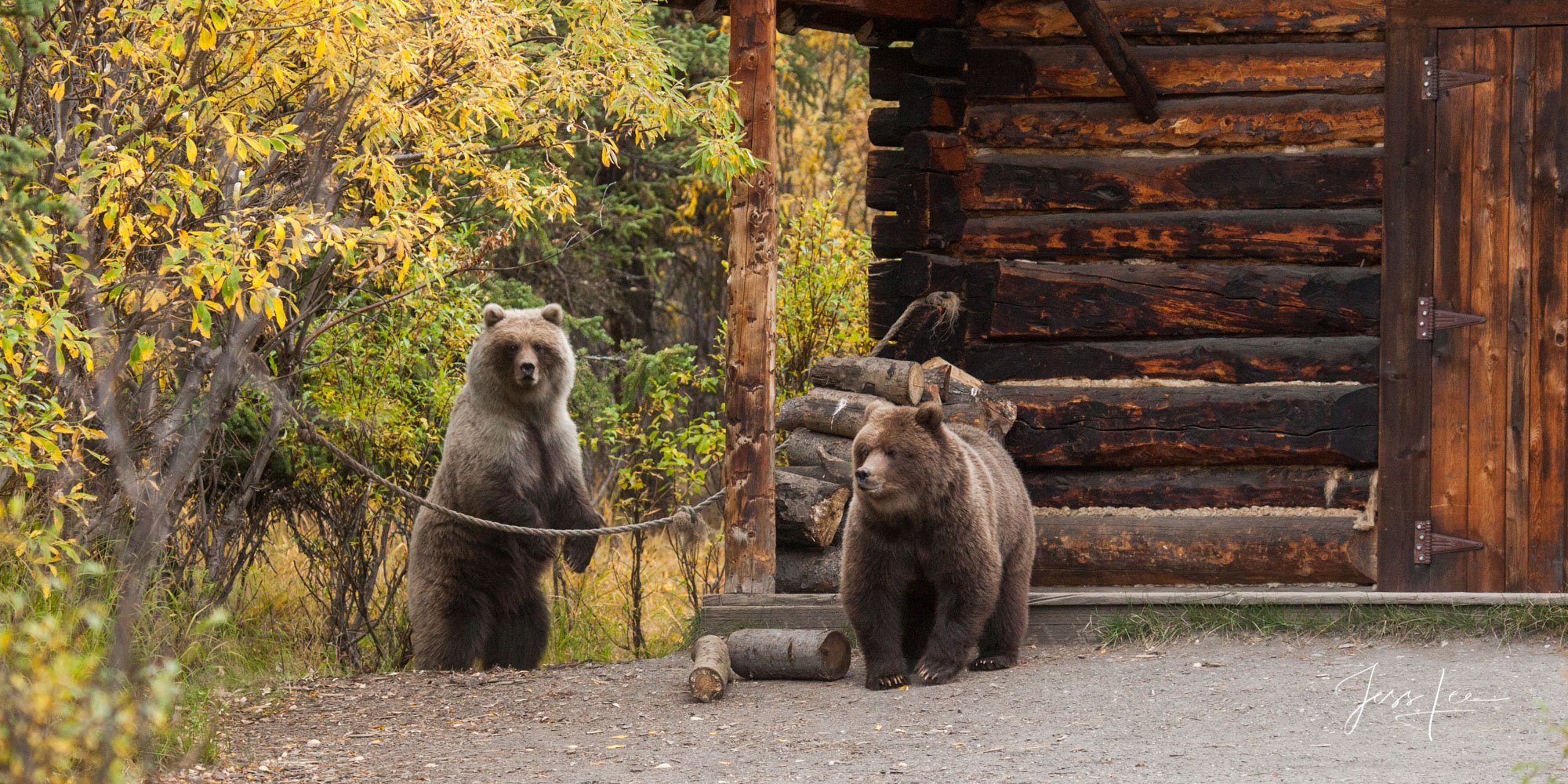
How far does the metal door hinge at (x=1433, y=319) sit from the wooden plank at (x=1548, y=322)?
0.96 ft

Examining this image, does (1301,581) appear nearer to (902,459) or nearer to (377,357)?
(902,459)

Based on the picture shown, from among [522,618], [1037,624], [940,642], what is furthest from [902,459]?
[522,618]

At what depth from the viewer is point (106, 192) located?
4633 millimetres

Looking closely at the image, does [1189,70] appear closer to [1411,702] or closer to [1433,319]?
[1433,319]

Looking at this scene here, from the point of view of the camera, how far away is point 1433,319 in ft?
22.0

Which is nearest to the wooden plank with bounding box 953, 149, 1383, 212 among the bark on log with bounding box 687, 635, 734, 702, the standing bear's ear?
the standing bear's ear

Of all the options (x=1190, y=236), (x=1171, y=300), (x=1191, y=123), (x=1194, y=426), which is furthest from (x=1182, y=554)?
(x=1191, y=123)

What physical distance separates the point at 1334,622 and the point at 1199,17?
3.08 m

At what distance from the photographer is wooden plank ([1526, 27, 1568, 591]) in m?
6.60

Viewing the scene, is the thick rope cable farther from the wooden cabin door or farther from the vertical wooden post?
the wooden cabin door

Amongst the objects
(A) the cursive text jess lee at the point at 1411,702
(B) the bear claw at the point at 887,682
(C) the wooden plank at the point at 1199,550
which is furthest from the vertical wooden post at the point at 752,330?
(A) the cursive text jess lee at the point at 1411,702

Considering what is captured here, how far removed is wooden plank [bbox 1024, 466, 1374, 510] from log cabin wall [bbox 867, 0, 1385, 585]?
10mm

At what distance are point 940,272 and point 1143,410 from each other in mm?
1261

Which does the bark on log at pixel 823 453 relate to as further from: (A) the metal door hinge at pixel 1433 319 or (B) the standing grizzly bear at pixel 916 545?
(A) the metal door hinge at pixel 1433 319
